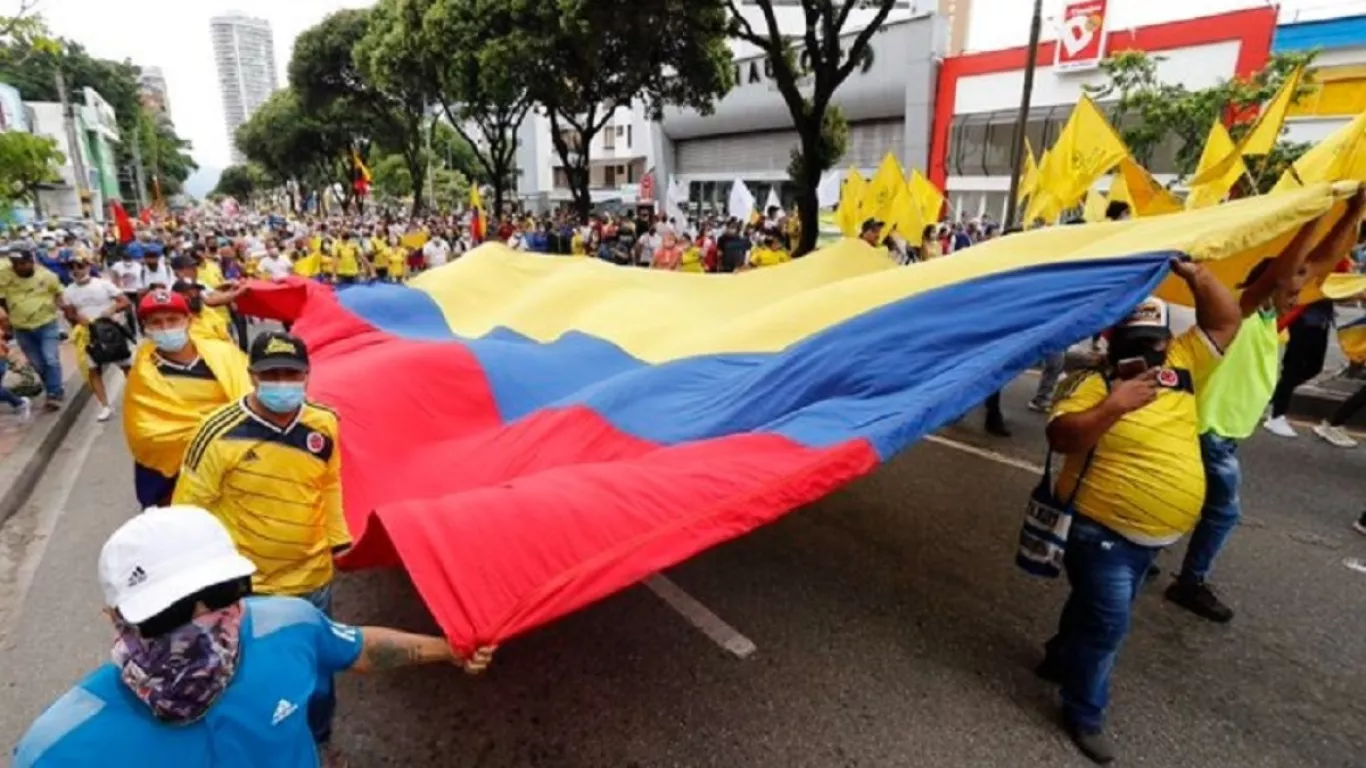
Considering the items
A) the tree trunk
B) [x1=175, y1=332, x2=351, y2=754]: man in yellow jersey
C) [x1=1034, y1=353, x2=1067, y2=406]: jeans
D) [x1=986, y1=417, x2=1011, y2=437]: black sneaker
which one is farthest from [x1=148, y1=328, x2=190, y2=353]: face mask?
the tree trunk

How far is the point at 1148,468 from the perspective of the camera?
2648mm

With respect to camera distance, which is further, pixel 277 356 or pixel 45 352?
pixel 45 352

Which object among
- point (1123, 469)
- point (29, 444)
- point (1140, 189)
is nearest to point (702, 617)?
point (1123, 469)

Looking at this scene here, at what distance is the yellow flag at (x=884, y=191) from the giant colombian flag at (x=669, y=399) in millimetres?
6929

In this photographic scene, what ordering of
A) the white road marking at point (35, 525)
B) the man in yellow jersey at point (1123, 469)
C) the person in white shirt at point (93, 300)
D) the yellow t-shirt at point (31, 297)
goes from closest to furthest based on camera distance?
1. the man in yellow jersey at point (1123, 469)
2. the white road marking at point (35, 525)
3. the person in white shirt at point (93, 300)
4. the yellow t-shirt at point (31, 297)

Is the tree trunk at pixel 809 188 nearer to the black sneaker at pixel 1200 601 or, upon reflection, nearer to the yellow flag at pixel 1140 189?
the yellow flag at pixel 1140 189

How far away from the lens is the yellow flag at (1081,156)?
8.87 m

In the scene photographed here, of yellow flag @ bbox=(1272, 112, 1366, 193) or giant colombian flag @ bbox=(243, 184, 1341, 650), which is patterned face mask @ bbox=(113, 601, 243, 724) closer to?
giant colombian flag @ bbox=(243, 184, 1341, 650)

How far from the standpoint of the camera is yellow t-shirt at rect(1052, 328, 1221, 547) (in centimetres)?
264

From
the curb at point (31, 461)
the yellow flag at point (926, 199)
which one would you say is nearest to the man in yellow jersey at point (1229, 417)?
the curb at point (31, 461)

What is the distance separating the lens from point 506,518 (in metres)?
2.30

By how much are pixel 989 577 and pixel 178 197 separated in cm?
14342

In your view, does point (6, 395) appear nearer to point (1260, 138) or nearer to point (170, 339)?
point (170, 339)

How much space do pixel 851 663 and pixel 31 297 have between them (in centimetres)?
870
